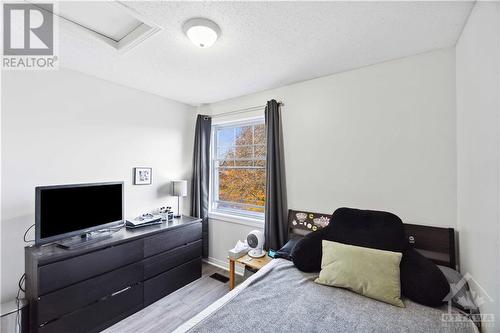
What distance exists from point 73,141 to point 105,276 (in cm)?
148

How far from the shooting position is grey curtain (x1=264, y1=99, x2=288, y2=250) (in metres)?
2.60

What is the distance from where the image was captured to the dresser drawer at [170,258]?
7.85 ft

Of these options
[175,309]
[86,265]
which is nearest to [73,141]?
[86,265]

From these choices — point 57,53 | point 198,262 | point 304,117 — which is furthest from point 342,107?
point 57,53

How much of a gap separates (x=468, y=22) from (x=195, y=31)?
75.8 inches

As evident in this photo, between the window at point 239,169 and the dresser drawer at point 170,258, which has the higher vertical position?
the window at point 239,169

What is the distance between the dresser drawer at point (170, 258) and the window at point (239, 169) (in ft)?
2.56

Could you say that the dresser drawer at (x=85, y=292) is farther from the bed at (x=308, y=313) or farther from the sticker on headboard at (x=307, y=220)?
the sticker on headboard at (x=307, y=220)

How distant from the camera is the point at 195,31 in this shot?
5.02 ft

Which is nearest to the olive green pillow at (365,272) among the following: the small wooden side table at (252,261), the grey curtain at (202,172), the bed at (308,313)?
the bed at (308,313)

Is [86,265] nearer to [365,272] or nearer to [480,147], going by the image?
[365,272]

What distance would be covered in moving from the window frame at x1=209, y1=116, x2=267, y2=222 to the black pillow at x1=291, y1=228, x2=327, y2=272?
101 centimetres

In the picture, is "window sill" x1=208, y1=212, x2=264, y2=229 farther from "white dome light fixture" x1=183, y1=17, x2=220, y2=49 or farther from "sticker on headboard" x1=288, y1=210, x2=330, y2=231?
"white dome light fixture" x1=183, y1=17, x2=220, y2=49

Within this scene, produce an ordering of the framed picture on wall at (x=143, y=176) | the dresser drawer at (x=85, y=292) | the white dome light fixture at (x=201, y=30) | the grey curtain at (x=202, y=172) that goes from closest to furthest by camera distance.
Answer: the white dome light fixture at (x=201, y=30) → the dresser drawer at (x=85, y=292) → the framed picture on wall at (x=143, y=176) → the grey curtain at (x=202, y=172)
